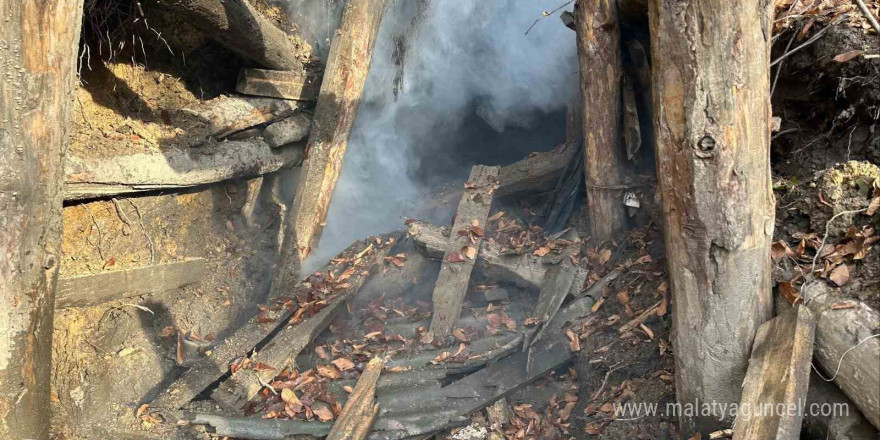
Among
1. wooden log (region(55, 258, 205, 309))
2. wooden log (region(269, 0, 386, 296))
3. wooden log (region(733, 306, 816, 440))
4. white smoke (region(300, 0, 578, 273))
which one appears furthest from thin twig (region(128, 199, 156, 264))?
wooden log (region(733, 306, 816, 440))

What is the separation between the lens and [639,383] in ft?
13.4

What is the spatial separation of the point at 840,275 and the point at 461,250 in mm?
3191

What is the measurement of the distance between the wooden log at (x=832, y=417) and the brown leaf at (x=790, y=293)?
387mm

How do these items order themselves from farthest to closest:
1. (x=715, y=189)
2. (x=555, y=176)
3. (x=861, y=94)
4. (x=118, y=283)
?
1. (x=555, y=176)
2. (x=118, y=283)
3. (x=861, y=94)
4. (x=715, y=189)

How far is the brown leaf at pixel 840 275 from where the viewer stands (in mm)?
3195

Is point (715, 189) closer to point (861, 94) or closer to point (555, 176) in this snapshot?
point (861, 94)

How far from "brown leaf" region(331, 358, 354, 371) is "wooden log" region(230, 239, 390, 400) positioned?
1.08 ft

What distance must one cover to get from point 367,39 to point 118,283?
11.3 ft

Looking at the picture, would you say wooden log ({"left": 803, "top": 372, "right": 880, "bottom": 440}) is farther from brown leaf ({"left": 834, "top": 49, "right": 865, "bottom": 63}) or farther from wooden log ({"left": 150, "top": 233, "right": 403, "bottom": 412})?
wooden log ({"left": 150, "top": 233, "right": 403, "bottom": 412})

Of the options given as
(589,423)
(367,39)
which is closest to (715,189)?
(589,423)

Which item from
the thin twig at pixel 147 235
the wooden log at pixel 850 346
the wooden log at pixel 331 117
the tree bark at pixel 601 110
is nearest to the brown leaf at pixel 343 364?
the wooden log at pixel 331 117

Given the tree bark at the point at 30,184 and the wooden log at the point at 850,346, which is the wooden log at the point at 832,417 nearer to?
the wooden log at the point at 850,346

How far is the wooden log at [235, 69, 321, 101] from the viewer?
657 centimetres

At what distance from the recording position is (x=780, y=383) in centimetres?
301
